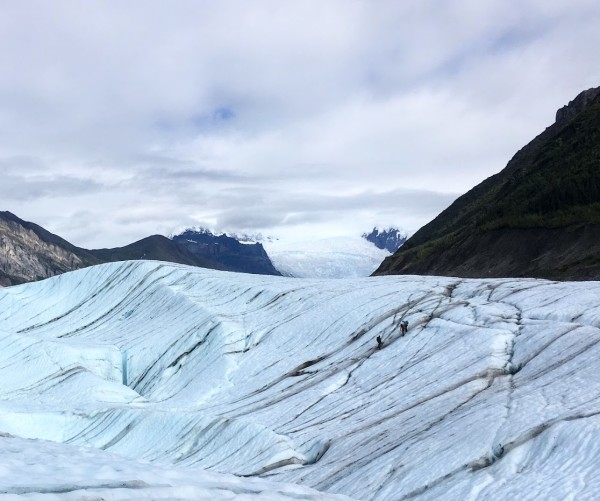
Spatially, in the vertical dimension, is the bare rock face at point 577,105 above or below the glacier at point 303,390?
above

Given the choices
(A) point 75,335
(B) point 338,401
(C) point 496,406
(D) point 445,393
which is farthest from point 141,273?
(C) point 496,406

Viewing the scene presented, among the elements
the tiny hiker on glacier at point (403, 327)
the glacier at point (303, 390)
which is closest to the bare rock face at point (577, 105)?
the glacier at point (303, 390)

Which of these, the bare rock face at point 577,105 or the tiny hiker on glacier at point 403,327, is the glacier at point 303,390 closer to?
the tiny hiker on glacier at point 403,327

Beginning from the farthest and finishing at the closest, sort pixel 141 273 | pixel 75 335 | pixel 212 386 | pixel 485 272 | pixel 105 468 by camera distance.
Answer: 1. pixel 485 272
2. pixel 141 273
3. pixel 75 335
4. pixel 212 386
5. pixel 105 468

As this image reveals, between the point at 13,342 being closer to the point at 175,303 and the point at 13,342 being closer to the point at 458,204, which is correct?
the point at 175,303

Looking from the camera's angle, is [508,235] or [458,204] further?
[458,204]

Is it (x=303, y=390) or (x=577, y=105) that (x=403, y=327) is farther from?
(x=577, y=105)

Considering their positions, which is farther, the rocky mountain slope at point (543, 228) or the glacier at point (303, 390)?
the rocky mountain slope at point (543, 228)
